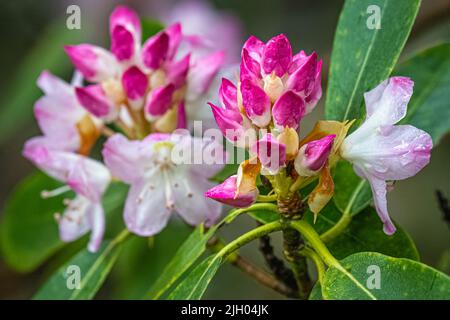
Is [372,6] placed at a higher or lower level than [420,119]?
higher

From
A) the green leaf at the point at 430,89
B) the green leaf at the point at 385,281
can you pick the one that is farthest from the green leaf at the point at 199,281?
the green leaf at the point at 430,89

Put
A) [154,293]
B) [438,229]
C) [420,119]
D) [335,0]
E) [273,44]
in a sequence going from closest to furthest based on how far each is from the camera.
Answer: [273,44] → [154,293] → [420,119] → [438,229] → [335,0]

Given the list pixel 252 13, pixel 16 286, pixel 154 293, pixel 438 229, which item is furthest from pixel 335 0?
pixel 154 293

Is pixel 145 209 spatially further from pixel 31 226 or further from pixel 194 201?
pixel 31 226

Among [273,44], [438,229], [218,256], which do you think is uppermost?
[273,44]

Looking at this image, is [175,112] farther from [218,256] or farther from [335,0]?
[335,0]

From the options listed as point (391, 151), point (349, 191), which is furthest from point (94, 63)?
point (391, 151)

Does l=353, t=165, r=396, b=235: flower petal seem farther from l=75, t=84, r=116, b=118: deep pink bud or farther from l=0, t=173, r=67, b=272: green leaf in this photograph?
l=0, t=173, r=67, b=272: green leaf
